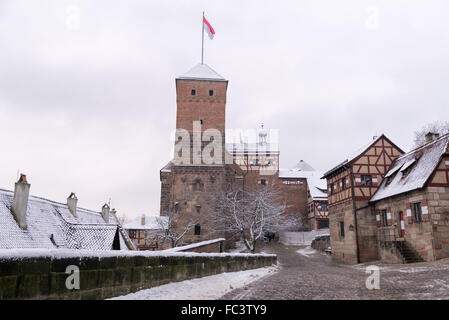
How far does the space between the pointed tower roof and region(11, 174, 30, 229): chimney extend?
2637 cm

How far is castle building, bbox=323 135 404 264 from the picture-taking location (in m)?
24.0

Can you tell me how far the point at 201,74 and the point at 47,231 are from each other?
28.7 metres

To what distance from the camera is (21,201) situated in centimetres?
1789

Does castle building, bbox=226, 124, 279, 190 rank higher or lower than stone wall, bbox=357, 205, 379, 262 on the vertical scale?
higher

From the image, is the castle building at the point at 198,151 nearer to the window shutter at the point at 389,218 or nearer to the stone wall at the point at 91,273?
the window shutter at the point at 389,218

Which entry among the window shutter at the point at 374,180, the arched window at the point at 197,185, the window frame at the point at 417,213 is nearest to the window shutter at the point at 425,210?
the window frame at the point at 417,213

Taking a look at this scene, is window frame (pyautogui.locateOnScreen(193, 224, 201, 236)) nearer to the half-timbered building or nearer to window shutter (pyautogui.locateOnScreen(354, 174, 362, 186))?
window shutter (pyautogui.locateOnScreen(354, 174, 362, 186))

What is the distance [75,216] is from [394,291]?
2153cm

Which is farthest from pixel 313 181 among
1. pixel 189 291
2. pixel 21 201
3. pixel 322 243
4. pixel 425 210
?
pixel 189 291

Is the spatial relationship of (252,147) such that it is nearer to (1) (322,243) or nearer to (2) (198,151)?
(2) (198,151)

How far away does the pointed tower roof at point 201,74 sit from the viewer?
4231cm

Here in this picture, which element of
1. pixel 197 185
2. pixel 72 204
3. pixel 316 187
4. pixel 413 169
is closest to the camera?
pixel 413 169

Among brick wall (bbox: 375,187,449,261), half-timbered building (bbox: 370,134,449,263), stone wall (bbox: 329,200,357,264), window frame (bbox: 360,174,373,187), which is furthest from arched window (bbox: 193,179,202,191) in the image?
brick wall (bbox: 375,187,449,261)
